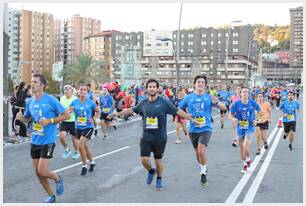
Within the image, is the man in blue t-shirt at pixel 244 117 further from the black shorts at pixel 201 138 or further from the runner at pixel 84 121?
the runner at pixel 84 121

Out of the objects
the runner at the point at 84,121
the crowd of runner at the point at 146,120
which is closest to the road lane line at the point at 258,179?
the crowd of runner at the point at 146,120

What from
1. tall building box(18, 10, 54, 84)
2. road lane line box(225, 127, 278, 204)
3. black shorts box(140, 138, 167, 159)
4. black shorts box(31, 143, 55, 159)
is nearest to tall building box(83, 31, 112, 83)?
tall building box(18, 10, 54, 84)

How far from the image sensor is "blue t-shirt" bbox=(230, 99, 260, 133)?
30.9 ft

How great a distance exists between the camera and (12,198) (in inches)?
263

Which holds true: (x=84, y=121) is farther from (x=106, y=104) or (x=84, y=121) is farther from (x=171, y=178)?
(x=106, y=104)

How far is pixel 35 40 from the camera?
133500 mm

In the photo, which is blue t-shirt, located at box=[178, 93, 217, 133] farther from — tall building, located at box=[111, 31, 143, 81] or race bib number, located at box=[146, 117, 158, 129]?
tall building, located at box=[111, 31, 143, 81]

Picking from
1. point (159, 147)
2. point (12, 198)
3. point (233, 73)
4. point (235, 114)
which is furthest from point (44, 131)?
point (233, 73)

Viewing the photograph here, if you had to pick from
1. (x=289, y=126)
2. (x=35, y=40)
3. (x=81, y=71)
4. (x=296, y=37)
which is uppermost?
(x=296, y=37)

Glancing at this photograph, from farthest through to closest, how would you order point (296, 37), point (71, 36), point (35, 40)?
point (296, 37) → point (71, 36) → point (35, 40)

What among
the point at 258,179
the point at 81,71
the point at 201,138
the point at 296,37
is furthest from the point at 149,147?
the point at 296,37

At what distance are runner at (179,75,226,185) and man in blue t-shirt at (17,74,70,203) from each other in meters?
2.53

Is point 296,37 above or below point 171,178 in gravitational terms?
above

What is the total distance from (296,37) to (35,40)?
9734 cm
